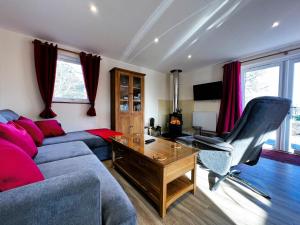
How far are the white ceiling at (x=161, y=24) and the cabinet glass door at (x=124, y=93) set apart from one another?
0.63 meters

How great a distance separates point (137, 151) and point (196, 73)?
3.75m

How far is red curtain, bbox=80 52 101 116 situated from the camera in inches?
116

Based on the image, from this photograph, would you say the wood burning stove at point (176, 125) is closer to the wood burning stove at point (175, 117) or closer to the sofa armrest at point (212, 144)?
the wood burning stove at point (175, 117)

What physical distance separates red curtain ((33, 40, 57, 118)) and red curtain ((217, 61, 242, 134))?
13.0 feet

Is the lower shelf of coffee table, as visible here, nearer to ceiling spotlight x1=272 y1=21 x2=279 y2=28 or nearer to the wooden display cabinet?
the wooden display cabinet

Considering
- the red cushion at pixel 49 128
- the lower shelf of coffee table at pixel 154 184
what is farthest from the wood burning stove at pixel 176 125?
the red cushion at pixel 49 128

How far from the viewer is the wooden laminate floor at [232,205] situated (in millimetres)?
1151

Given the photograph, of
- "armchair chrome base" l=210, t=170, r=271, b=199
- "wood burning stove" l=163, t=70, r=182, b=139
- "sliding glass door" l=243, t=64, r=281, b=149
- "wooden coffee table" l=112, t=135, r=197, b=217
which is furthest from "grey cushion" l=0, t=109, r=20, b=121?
"sliding glass door" l=243, t=64, r=281, b=149

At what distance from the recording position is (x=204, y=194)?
57.8 inches

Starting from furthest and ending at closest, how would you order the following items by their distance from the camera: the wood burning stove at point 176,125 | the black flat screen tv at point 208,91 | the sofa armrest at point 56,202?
the wood burning stove at point 176,125 < the black flat screen tv at point 208,91 < the sofa armrest at point 56,202

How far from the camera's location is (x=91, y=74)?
118 inches

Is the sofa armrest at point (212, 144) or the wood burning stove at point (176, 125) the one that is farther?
the wood burning stove at point (176, 125)

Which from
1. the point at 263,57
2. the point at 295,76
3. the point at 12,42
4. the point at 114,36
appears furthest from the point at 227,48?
the point at 12,42

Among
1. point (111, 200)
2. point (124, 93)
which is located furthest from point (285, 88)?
point (111, 200)
